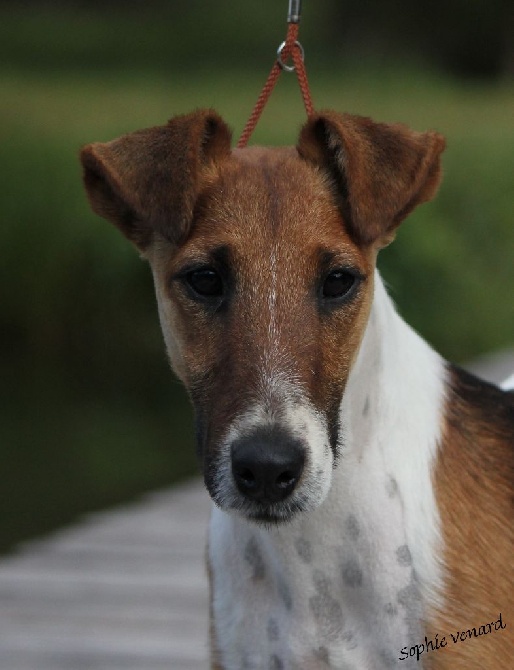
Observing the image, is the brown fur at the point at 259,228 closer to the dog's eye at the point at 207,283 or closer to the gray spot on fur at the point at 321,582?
the dog's eye at the point at 207,283

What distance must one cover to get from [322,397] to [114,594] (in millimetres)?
3213

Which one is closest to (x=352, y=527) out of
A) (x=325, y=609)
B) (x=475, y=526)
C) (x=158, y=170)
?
(x=325, y=609)

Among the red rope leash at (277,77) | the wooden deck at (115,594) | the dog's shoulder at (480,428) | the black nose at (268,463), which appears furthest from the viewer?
the wooden deck at (115,594)

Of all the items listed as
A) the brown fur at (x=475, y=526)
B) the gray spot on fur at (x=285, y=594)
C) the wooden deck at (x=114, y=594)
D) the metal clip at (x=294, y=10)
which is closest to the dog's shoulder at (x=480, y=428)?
the brown fur at (x=475, y=526)

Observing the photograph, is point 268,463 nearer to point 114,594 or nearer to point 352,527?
point 352,527

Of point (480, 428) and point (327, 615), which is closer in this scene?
point (327, 615)

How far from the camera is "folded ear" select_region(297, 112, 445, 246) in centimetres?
359

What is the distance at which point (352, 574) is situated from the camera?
3.57 meters

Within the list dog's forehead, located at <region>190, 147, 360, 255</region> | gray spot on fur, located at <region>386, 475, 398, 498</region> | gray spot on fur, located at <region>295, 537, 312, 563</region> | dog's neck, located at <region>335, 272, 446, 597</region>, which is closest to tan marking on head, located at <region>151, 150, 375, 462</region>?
dog's forehead, located at <region>190, 147, 360, 255</region>

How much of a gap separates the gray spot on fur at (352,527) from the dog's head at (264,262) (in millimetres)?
225

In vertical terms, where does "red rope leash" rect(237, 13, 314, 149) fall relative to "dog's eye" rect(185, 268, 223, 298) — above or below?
above

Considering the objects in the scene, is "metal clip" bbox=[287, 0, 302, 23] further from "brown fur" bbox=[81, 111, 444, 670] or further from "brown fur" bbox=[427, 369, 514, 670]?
"brown fur" bbox=[427, 369, 514, 670]

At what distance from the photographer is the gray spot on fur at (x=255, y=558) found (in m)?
3.70

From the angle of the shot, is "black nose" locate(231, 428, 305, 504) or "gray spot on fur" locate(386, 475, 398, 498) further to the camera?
"gray spot on fur" locate(386, 475, 398, 498)
